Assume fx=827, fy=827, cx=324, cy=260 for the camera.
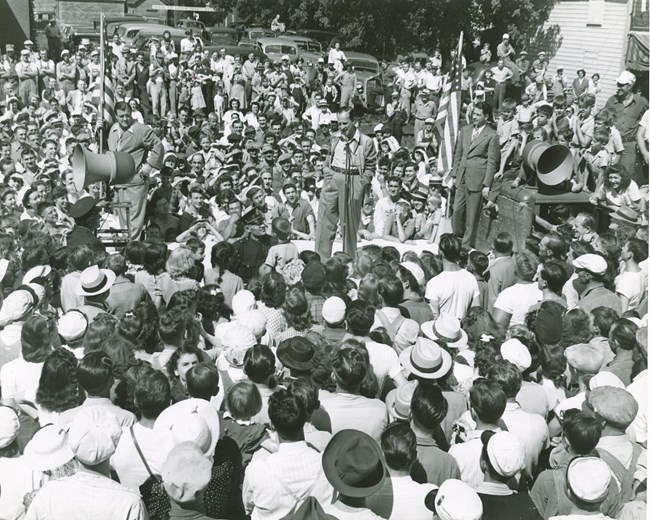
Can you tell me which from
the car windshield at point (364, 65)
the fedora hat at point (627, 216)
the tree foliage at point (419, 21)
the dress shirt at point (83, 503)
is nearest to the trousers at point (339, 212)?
the fedora hat at point (627, 216)

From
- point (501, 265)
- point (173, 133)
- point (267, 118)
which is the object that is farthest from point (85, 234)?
point (267, 118)

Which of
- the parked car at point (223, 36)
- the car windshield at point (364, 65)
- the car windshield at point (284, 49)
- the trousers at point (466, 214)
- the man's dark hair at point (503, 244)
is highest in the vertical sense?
the parked car at point (223, 36)

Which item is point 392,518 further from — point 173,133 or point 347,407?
point 173,133

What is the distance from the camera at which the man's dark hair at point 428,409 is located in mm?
4387

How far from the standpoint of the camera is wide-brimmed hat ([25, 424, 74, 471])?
3979 millimetres

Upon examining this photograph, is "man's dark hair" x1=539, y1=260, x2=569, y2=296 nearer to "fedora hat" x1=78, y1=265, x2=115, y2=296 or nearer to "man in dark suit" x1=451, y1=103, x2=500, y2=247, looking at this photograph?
"fedora hat" x1=78, y1=265, x2=115, y2=296

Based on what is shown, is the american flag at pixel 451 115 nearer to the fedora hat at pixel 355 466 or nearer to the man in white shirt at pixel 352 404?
the man in white shirt at pixel 352 404

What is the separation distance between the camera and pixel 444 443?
4738mm

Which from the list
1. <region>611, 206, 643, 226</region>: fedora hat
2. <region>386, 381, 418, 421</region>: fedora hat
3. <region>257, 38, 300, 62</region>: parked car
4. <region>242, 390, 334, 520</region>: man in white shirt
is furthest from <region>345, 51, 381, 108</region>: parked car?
<region>242, 390, 334, 520</region>: man in white shirt

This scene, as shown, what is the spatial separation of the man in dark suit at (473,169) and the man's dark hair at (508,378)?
18.9ft

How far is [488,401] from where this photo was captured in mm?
4453

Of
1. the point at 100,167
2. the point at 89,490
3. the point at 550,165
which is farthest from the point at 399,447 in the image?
the point at 550,165

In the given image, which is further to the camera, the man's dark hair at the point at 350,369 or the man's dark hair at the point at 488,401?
the man's dark hair at the point at 350,369

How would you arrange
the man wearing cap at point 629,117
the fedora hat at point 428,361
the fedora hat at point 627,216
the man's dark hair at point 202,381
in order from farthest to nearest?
the man wearing cap at point 629,117
the fedora hat at point 627,216
the fedora hat at point 428,361
the man's dark hair at point 202,381
